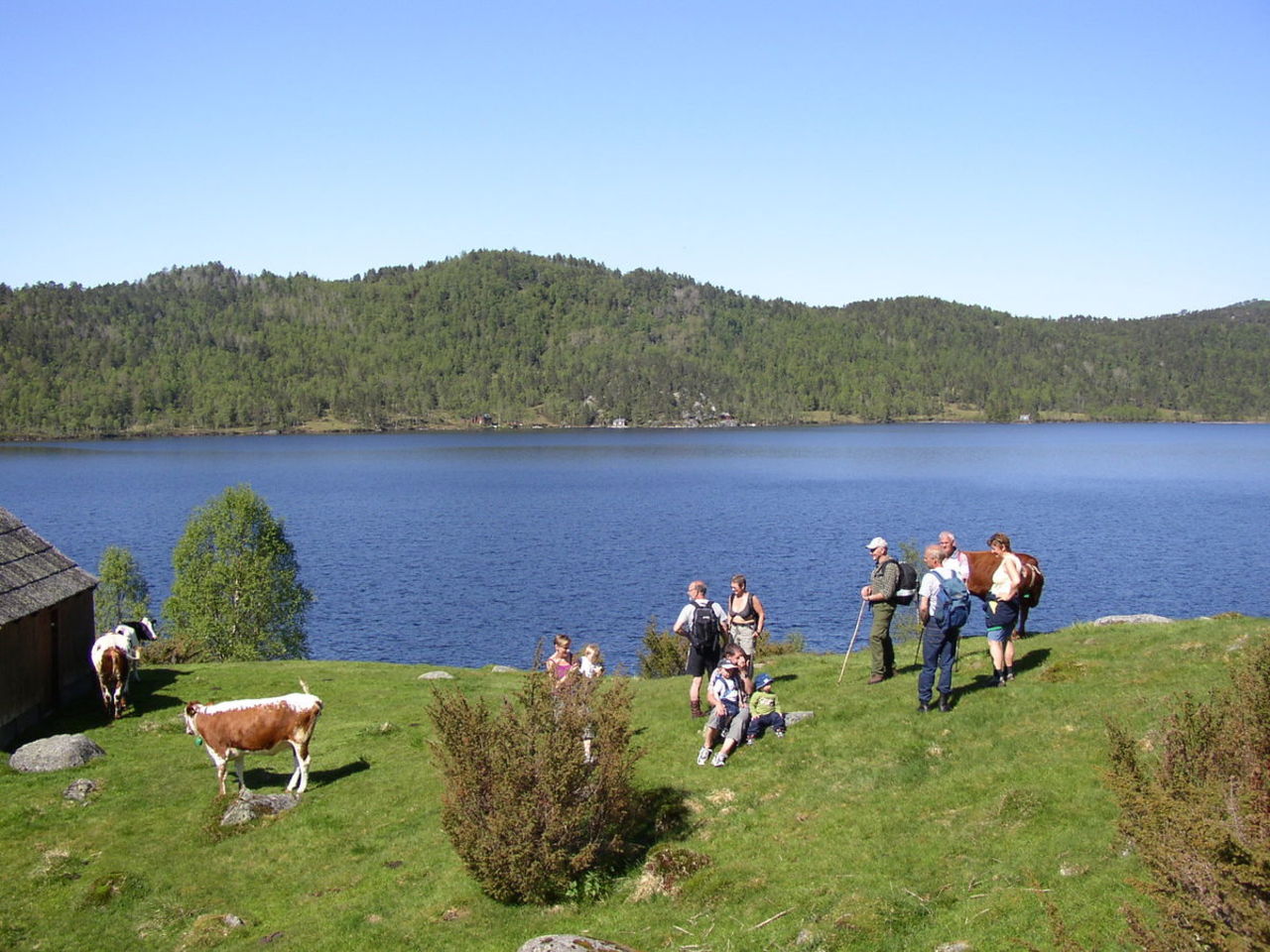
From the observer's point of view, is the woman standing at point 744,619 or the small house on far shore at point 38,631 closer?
the woman standing at point 744,619

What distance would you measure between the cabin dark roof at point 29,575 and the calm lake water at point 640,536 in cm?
1979

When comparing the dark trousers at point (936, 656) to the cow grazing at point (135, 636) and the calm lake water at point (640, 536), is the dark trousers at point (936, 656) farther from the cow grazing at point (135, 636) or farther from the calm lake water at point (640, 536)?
the calm lake water at point (640, 536)

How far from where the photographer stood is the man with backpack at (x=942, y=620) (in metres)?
16.7

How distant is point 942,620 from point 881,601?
2.40 m

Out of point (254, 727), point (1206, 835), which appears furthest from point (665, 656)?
point (1206, 835)

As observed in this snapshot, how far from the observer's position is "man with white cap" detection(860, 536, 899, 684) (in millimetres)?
18906

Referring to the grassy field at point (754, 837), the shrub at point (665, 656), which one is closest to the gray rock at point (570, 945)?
the grassy field at point (754, 837)

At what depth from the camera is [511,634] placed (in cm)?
5759

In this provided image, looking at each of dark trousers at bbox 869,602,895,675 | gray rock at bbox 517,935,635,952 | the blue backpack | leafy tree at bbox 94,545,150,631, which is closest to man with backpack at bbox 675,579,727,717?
dark trousers at bbox 869,602,895,675

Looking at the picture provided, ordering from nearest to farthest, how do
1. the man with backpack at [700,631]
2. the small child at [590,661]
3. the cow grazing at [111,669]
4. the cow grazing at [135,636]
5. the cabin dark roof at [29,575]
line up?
1. the small child at [590,661]
2. the man with backpack at [700,631]
3. the cabin dark roof at [29,575]
4. the cow grazing at [111,669]
5. the cow grazing at [135,636]

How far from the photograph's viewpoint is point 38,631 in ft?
80.5

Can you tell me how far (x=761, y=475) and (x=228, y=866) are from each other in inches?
5903

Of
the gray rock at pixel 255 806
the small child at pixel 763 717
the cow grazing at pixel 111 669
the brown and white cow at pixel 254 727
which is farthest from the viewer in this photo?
the cow grazing at pixel 111 669

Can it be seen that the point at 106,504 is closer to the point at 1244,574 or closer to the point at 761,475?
the point at 761,475
